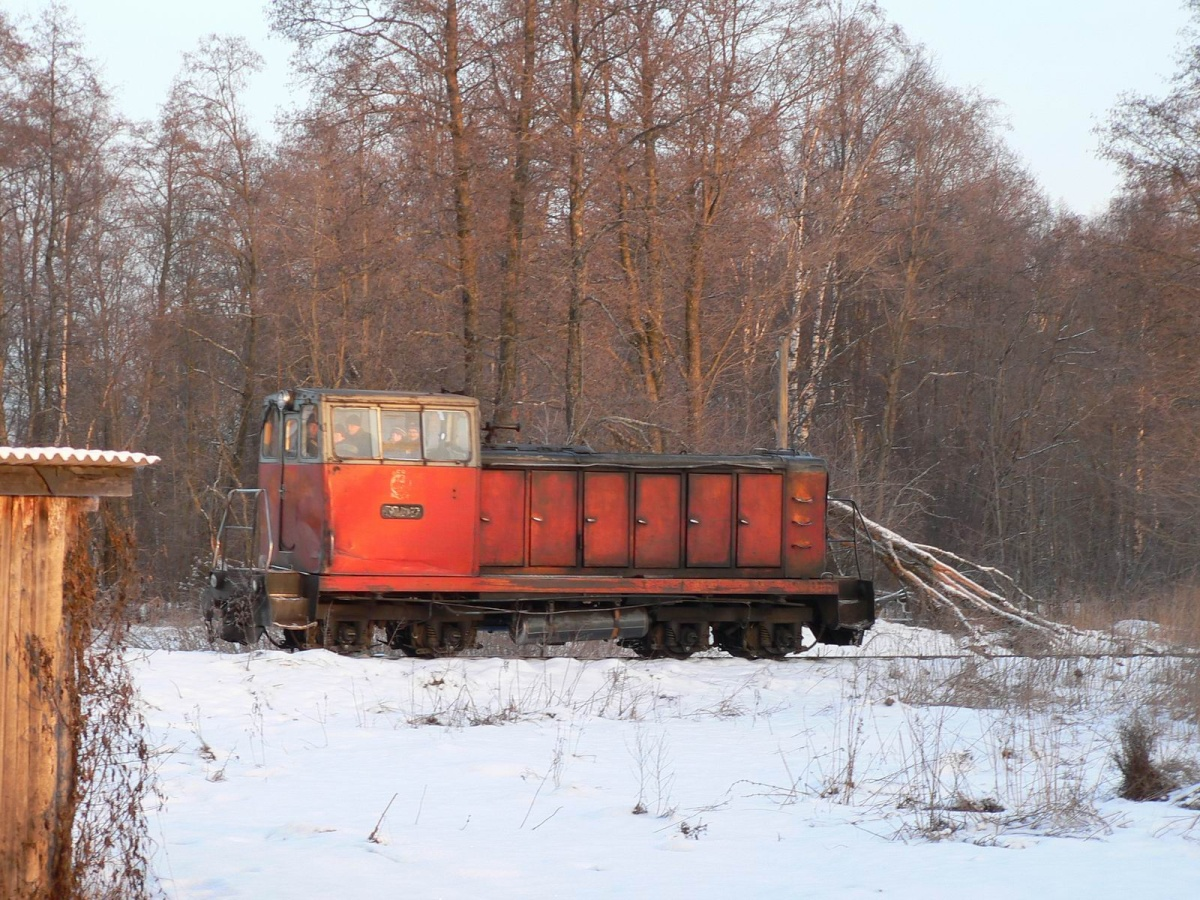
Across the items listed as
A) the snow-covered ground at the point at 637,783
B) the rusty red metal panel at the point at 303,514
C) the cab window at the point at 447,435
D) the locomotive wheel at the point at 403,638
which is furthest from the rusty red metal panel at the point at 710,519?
the rusty red metal panel at the point at 303,514

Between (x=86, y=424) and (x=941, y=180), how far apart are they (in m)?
24.1

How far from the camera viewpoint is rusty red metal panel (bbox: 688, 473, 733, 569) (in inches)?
596

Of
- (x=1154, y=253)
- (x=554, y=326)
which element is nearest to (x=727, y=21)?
(x=554, y=326)

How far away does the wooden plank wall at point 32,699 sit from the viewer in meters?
4.42

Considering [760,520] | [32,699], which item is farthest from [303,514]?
[32,699]

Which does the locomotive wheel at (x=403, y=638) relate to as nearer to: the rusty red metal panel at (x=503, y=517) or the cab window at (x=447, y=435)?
the rusty red metal panel at (x=503, y=517)

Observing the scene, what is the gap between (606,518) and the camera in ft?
48.3

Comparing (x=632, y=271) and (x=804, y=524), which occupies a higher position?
(x=632, y=271)

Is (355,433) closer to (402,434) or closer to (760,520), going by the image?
(402,434)

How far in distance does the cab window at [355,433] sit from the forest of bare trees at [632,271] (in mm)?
5516

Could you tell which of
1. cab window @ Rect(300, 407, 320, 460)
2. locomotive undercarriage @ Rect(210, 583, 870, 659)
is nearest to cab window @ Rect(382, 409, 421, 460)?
cab window @ Rect(300, 407, 320, 460)

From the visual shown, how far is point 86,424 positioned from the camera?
1264 inches

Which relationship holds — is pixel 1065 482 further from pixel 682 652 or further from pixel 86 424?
pixel 86 424

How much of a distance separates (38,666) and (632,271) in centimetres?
1999
